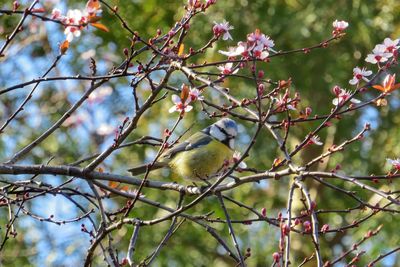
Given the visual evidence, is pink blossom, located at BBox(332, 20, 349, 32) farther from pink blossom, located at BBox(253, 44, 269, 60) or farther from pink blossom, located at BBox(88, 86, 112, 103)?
pink blossom, located at BBox(88, 86, 112, 103)

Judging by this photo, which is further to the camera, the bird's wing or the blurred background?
the blurred background

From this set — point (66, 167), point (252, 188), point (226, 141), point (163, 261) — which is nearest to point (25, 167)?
point (66, 167)

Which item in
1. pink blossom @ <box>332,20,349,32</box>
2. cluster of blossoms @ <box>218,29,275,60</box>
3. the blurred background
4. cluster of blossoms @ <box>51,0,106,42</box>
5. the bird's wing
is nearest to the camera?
cluster of blossoms @ <box>51,0,106,42</box>

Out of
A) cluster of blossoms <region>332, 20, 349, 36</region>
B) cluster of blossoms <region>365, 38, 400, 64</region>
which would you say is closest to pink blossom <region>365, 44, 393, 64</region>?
cluster of blossoms <region>365, 38, 400, 64</region>

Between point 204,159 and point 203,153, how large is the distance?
0.12 ft

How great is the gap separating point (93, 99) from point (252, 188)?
6.13ft

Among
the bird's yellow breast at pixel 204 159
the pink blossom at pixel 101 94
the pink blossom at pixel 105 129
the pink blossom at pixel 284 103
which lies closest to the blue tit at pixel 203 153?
the bird's yellow breast at pixel 204 159

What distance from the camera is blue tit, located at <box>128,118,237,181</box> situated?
4.26 metres

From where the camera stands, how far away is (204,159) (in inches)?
169

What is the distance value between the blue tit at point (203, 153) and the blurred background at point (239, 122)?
247 cm

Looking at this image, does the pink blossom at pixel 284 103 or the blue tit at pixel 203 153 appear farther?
the blue tit at pixel 203 153

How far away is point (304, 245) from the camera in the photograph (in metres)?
7.53

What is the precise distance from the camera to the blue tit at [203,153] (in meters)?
4.26

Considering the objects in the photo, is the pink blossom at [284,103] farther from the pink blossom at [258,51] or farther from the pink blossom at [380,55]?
the pink blossom at [380,55]
